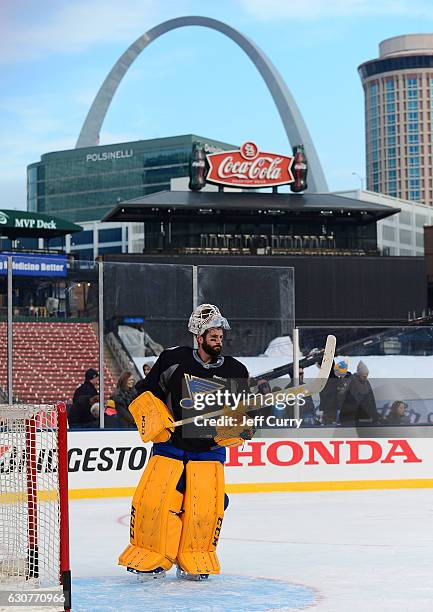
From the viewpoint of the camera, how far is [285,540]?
32.7ft

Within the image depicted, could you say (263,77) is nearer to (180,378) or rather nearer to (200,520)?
(180,378)

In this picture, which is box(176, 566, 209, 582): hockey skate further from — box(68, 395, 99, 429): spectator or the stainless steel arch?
the stainless steel arch

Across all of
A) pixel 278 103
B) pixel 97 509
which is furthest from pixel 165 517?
pixel 278 103

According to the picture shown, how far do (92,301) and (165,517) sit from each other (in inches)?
348

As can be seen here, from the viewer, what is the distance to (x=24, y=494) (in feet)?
22.1

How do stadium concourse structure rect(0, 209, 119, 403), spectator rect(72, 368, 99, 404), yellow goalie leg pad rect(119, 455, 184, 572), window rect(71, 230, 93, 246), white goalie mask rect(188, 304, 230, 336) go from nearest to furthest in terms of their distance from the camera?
1. yellow goalie leg pad rect(119, 455, 184, 572)
2. white goalie mask rect(188, 304, 230, 336)
3. spectator rect(72, 368, 99, 404)
4. stadium concourse structure rect(0, 209, 119, 403)
5. window rect(71, 230, 93, 246)

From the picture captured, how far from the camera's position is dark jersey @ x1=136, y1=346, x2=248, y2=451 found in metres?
7.56

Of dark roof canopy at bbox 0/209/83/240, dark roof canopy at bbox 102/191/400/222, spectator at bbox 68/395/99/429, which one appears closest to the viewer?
spectator at bbox 68/395/99/429

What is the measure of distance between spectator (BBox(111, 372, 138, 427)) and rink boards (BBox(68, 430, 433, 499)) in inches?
12.0

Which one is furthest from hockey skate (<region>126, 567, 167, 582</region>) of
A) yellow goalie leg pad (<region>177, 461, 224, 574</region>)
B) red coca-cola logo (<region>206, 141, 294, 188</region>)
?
red coca-cola logo (<region>206, 141, 294, 188</region>)

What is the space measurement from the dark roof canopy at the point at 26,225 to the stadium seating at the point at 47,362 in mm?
47657

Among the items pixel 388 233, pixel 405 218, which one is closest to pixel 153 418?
pixel 388 233

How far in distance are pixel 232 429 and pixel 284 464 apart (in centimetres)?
719

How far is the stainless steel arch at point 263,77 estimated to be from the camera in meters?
108
